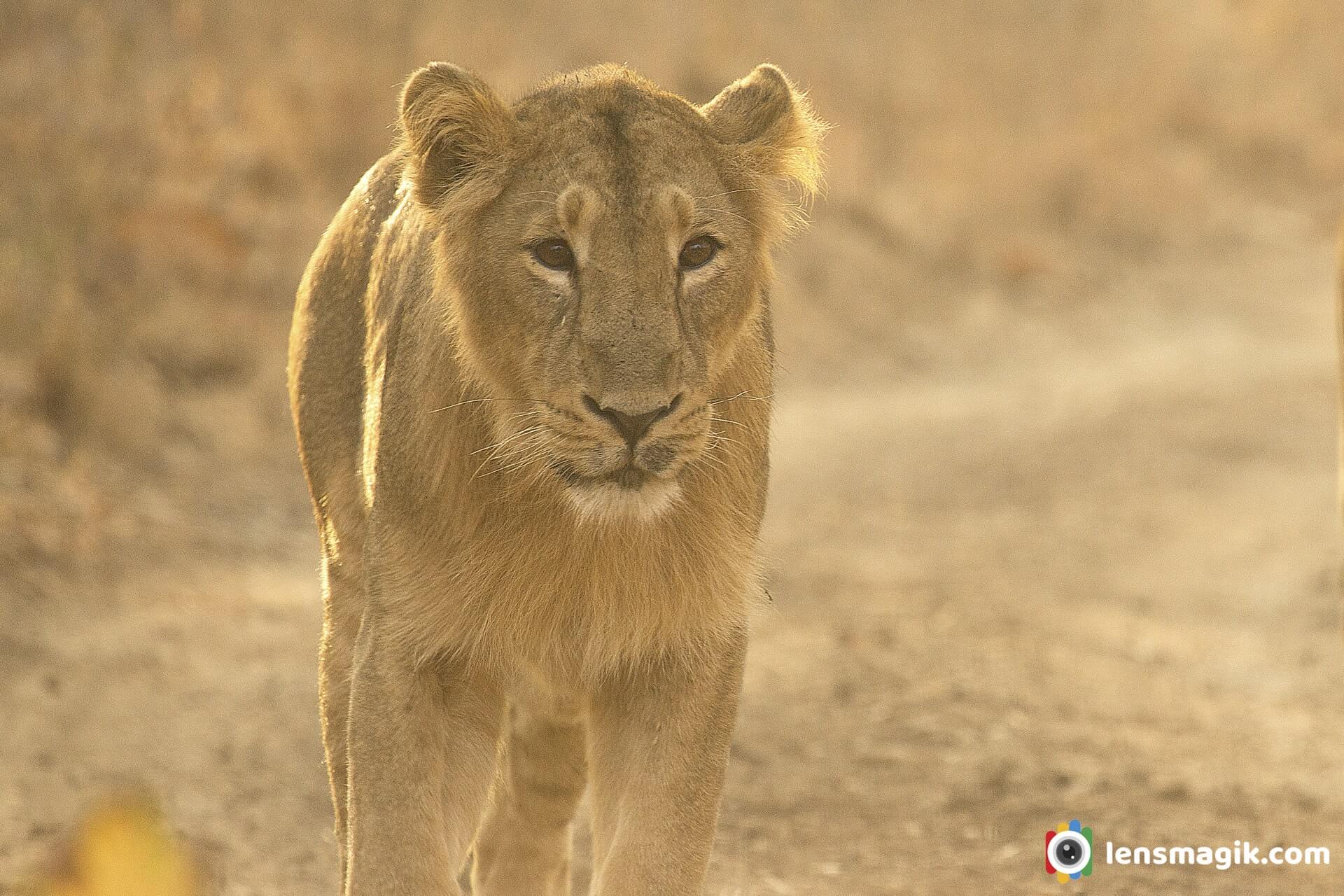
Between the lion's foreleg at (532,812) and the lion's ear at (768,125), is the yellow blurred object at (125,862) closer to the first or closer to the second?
the lion's foreleg at (532,812)

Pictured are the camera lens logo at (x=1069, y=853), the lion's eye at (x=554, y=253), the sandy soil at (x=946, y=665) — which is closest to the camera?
the lion's eye at (x=554, y=253)

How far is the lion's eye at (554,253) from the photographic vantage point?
3215 millimetres

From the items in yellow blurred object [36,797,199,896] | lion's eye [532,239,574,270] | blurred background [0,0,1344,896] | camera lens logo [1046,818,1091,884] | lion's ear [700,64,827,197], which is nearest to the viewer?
lion's eye [532,239,574,270]

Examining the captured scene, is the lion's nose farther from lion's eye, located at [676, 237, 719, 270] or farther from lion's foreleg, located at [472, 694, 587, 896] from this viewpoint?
lion's foreleg, located at [472, 694, 587, 896]

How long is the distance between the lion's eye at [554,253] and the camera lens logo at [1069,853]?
2.52 m

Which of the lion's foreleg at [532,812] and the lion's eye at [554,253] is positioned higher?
the lion's eye at [554,253]

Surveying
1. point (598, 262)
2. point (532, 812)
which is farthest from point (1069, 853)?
point (598, 262)

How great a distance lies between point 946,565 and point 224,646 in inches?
137

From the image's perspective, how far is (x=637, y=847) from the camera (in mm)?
3449

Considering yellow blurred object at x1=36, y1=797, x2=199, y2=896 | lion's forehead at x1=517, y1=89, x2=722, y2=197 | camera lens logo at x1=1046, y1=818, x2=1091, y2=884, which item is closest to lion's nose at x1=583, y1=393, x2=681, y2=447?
lion's forehead at x1=517, y1=89, x2=722, y2=197

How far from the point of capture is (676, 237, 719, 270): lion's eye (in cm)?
328

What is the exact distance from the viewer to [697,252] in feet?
10.8

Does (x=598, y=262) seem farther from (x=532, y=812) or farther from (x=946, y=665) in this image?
(x=946, y=665)

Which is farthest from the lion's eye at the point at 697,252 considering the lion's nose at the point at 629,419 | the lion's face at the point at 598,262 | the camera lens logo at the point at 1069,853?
the camera lens logo at the point at 1069,853
